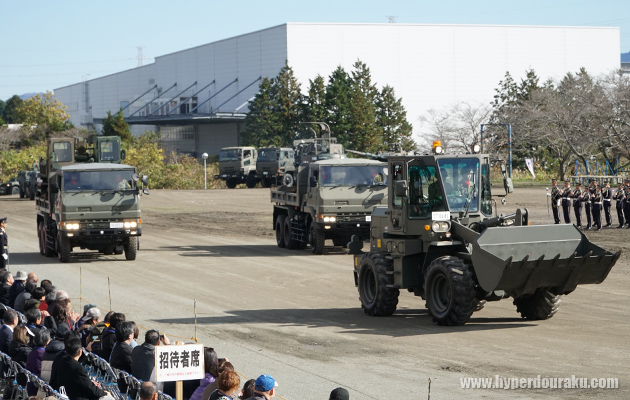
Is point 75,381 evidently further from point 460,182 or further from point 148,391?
point 460,182

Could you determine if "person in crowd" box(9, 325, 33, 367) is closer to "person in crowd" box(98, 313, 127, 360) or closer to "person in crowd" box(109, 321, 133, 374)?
"person in crowd" box(98, 313, 127, 360)

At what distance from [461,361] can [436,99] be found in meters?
69.7

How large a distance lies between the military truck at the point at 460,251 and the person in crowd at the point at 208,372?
5787 mm

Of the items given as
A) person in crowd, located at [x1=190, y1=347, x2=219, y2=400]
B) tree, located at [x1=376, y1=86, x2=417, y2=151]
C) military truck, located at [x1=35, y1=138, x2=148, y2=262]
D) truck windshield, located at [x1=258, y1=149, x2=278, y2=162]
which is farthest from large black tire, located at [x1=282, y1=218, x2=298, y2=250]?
tree, located at [x1=376, y1=86, x2=417, y2=151]

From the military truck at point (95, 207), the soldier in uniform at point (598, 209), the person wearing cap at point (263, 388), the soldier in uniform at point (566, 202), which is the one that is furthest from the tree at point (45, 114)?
the person wearing cap at point (263, 388)

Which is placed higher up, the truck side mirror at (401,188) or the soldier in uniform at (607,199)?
the truck side mirror at (401,188)

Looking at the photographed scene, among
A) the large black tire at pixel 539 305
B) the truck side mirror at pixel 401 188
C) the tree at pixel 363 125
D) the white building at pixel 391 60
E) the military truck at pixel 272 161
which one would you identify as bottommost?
the large black tire at pixel 539 305

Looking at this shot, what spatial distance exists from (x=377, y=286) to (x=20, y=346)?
6845 mm

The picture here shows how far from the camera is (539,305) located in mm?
14516

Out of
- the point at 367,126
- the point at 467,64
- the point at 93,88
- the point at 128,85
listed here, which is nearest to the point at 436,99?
the point at 467,64

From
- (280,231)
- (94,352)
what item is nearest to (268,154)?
(280,231)

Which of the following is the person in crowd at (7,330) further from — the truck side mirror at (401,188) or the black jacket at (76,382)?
the truck side mirror at (401,188)

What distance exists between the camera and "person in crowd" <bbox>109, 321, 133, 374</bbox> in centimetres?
948

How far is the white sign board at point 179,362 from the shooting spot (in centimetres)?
775
